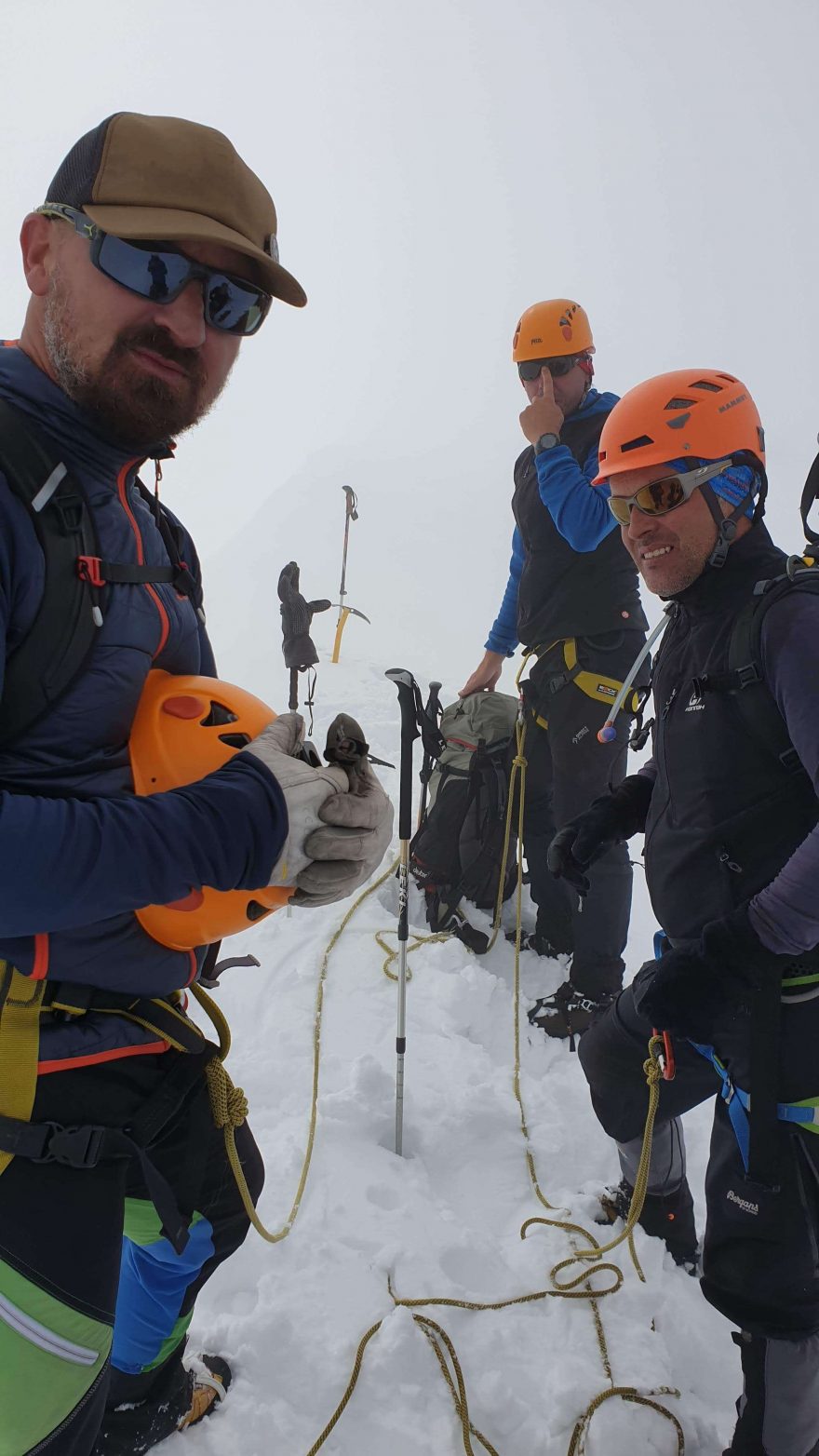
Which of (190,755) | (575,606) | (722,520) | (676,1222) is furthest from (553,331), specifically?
(676,1222)

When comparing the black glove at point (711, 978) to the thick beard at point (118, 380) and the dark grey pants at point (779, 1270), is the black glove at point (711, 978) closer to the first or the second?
the dark grey pants at point (779, 1270)

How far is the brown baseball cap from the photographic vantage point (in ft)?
4.47

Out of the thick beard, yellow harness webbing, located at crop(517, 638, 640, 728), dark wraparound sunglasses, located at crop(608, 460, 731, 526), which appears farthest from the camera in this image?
yellow harness webbing, located at crop(517, 638, 640, 728)

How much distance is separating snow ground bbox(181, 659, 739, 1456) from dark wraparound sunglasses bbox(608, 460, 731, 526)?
2.54 meters

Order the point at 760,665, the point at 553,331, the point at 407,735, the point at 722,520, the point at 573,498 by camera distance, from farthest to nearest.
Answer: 1. the point at 553,331
2. the point at 573,498
3. the point at 407,735
4. the point at 722,520
5. the point at 760,665

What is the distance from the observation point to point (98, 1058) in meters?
1.53

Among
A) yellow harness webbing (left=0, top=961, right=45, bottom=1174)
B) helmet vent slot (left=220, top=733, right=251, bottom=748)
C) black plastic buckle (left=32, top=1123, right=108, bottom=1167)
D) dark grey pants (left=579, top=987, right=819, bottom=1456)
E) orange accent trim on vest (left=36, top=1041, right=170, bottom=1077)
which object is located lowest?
dark grey pants (left=579, top=987, right=819, bottom=1456)

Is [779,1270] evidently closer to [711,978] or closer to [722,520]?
[711,978]

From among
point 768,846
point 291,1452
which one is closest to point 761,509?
point 768,846

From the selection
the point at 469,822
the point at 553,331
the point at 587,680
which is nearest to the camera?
the point at 553,331

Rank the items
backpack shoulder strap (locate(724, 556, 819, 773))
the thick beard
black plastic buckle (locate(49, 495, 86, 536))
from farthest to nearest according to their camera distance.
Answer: backpack shoulder strap (locate(724, 556, 819, 773)) < the thick beard < black plastic buckle (locate(49, 495, 86, 536))

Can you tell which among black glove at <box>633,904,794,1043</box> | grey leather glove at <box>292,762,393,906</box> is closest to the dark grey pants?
black glove at <box>633,904,794,1043</box>

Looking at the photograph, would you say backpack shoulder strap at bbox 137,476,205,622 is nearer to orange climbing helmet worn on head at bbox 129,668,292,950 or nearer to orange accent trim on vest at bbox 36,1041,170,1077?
orange climbing helmet worn on head at bbox 129,668,292,950

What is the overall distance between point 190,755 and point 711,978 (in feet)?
4.42
